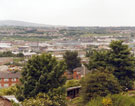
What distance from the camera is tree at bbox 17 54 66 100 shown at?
16.4 m

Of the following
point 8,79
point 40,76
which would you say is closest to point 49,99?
point 40,76

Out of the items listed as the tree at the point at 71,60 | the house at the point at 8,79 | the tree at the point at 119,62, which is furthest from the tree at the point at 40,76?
the tree at the point at 71,60

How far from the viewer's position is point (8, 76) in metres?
38.3

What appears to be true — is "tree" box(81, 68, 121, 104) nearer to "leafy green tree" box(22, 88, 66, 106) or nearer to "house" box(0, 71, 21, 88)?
"leafy green tree" box(22, 88, 66, 106)

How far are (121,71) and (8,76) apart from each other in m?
21.0

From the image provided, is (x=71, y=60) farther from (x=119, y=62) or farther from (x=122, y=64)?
(x=122, y=64)

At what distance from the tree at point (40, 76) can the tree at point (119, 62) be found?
4727mm

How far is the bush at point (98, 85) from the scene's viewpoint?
15.6 m

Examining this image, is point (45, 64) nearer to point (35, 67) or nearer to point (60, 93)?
point (35, 67)

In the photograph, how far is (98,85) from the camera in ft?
51.9

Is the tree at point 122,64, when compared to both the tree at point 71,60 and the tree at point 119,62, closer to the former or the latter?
the tree at point 119,62

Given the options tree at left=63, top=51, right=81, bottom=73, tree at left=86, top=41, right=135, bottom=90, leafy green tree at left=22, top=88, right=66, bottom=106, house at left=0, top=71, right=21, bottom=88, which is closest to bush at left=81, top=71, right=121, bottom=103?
leafy green tree at left=22, top=88, right=66, bottom=106

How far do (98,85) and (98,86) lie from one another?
0.09m

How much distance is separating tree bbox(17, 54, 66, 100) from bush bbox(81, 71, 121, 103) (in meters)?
1.77
